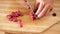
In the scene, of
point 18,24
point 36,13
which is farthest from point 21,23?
point 36,13

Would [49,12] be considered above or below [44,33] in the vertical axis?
above

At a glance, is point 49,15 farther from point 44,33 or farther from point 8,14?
point 8,14

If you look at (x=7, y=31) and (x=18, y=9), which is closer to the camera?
(x=7, y=31)

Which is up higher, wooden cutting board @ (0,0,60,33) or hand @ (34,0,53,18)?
hand @ (34,0,53,18)

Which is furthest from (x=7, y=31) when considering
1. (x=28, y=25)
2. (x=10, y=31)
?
(x=28, y=25)

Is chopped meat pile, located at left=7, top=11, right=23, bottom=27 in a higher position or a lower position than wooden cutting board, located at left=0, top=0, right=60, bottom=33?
higher

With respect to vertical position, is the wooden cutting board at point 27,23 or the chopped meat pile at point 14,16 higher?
the chopped meat pile at point 14,16

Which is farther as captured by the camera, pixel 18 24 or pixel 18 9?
pixel 18 9

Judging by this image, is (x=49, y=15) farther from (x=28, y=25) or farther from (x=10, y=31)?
(x=10, y=31)

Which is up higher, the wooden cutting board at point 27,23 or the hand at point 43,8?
the hand at point 43,8
